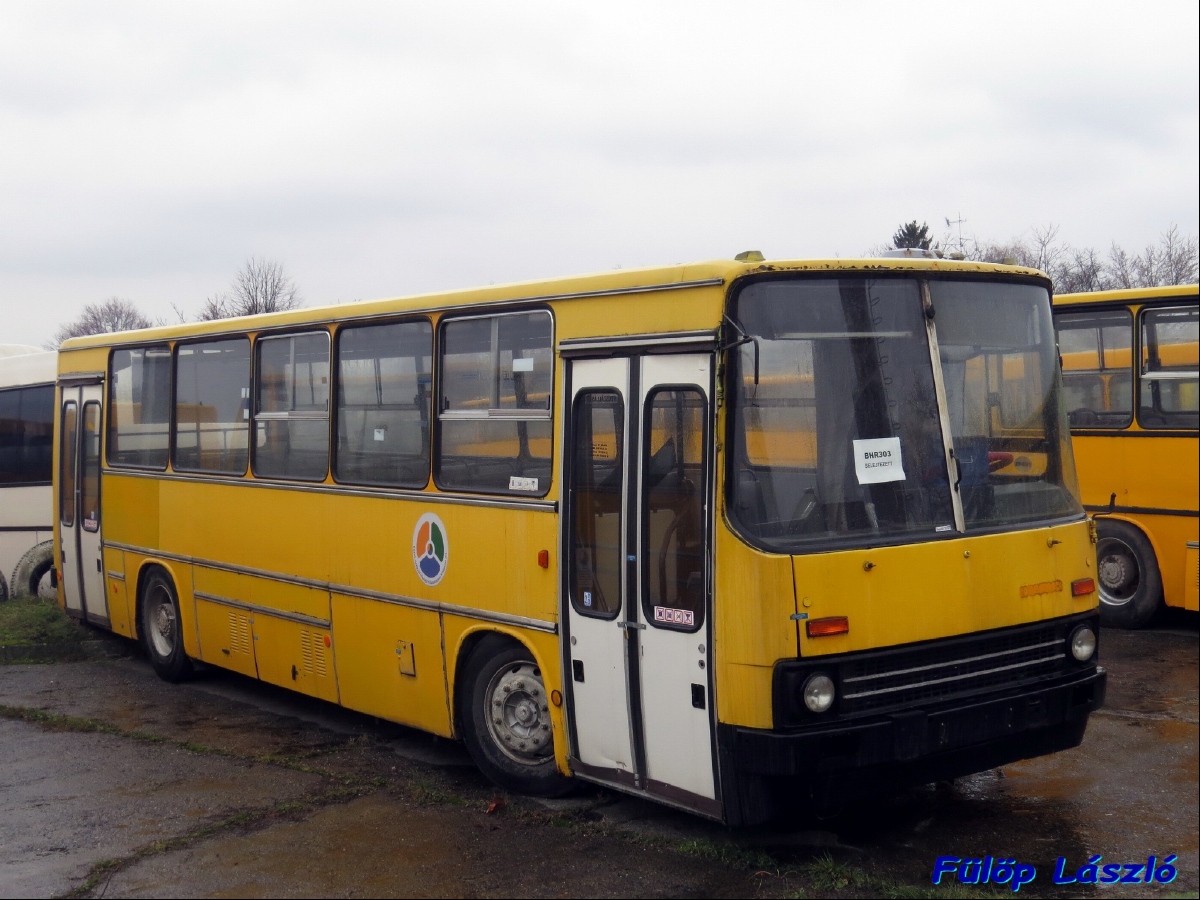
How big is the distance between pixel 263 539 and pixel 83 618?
396cm

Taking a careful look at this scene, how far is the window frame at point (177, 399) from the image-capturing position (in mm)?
9359

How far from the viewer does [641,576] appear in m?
5.95

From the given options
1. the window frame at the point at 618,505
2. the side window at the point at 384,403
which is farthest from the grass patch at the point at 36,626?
the window frame at the point at 618,505

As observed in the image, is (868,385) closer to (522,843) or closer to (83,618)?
(522,843)

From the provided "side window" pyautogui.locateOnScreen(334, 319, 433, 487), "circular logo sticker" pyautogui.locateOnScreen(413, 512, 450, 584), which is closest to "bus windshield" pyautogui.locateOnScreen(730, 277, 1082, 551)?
"circular logo sticker" pyautogui.locateOnScreen(413, 512, 450, 584)

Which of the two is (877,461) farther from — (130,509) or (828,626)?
(130,509)

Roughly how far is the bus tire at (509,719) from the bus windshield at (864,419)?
1939 mm

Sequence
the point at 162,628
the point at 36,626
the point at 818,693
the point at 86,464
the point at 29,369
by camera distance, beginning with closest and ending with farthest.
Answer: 1. the point at 818,693
2. the point at 162,628
3. the point at 86,464
4. the point at 36,626
5. the point at 29,369

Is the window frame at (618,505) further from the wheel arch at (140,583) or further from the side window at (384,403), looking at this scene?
the wheel arch at (140,583)

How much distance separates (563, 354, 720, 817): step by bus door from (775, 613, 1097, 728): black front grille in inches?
17.4

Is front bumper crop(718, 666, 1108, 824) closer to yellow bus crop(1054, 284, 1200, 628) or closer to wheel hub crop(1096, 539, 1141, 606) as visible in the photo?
yellow bus crop(1054, 284, 1200, 628)

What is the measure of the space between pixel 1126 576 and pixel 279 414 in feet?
25.7

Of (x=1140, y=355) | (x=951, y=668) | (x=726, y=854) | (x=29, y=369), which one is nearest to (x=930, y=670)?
(x=951, y=668)

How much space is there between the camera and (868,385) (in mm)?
5617
